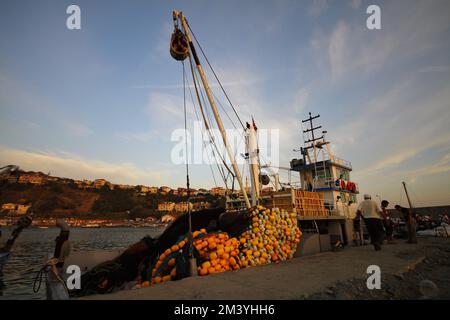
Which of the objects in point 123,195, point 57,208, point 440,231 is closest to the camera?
point 440,231

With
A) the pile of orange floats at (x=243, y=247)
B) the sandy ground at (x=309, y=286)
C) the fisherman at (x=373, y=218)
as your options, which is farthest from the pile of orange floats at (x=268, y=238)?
the fisherman at (x=373, y=218)

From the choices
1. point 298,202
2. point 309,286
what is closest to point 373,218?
point 298,202

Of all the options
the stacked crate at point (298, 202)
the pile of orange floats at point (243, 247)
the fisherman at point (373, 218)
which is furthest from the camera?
the stacked crate at point (298, 202)

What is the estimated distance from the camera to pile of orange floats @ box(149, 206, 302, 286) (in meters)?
7.59

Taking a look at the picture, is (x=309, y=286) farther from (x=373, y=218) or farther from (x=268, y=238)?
(x=373, y=218)

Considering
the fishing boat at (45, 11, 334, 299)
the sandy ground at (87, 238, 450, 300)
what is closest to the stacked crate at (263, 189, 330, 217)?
the fishing boat at (45, 11, 334, 299)

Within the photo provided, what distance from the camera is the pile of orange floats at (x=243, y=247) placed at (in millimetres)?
7586

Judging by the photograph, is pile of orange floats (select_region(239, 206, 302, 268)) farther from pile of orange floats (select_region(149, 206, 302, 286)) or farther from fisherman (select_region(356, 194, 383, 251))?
fisherman (select_region(356, 194, 383, 251))

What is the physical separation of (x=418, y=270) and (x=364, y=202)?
4053 mm

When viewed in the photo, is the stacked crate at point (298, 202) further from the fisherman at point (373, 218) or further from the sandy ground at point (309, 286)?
the sandy ground at point (309, 286)

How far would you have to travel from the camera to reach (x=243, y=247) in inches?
335

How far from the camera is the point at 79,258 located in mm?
13031
